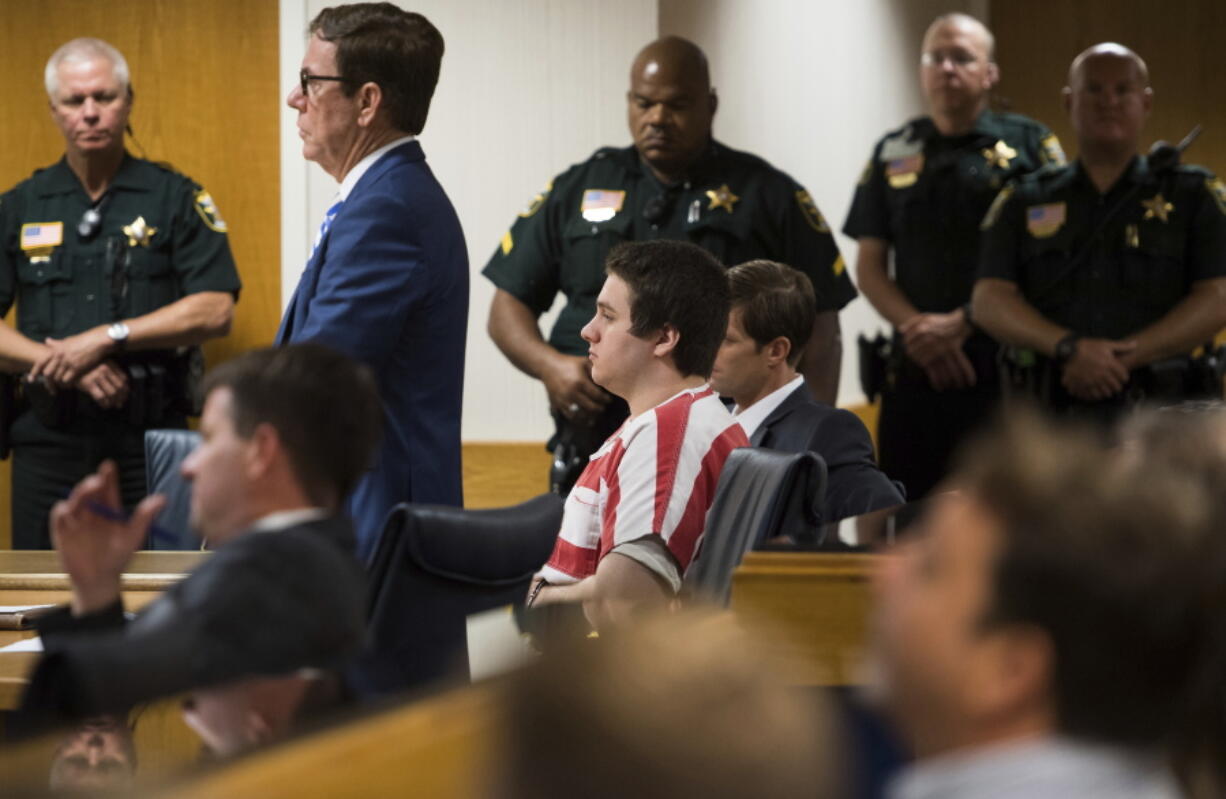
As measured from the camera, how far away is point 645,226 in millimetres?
4531

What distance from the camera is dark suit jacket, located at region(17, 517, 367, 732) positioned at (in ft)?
3.89

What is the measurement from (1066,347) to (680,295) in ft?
7.72

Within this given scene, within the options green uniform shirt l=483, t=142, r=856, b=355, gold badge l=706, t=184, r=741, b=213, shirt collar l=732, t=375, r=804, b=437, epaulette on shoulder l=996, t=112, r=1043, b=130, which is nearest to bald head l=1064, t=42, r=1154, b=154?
epaulette on shoulder l=996, t=112, r=1043, b=130

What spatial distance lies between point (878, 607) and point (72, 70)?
13.0ft

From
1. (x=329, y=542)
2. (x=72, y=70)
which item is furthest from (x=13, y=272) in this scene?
(x=329, y=542)

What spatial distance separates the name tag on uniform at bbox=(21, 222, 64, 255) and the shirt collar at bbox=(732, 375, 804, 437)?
239 cm

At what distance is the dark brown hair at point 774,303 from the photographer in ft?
10.3

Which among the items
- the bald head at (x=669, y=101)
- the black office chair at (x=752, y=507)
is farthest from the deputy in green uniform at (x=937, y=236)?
the black office chair at (x=752, y=507)

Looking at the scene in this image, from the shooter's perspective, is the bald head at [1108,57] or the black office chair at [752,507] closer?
the black office chair at [752,507]

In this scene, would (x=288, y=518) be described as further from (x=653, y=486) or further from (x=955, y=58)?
(x=955, y=58)

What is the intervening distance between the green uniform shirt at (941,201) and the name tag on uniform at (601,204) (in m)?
1.07

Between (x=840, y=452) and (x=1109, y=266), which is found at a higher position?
(x=1109, y=266)

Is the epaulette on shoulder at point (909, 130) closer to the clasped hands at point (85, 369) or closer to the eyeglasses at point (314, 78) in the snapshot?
the clasped hands at point (85, 369)

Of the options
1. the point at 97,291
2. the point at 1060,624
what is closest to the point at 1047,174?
the point at 97,291
